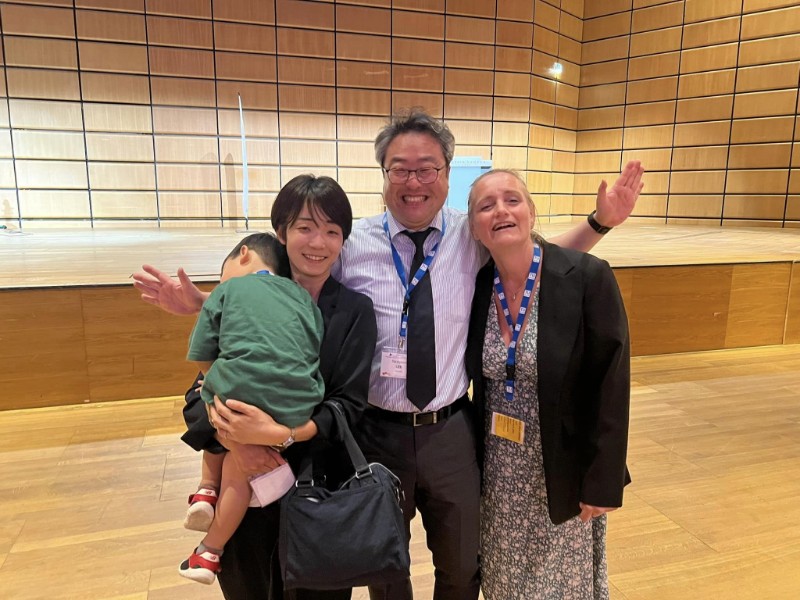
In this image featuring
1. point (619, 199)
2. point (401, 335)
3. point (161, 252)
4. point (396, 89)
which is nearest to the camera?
point (401, 335)

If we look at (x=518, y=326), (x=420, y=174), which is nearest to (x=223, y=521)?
(x=518, y=326)

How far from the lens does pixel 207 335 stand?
1026 millimetres

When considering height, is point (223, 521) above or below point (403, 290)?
below

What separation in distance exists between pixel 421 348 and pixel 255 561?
58 centimetres

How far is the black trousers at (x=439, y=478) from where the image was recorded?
1.27 m

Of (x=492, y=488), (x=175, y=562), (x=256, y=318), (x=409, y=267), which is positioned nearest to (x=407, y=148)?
(x=409, y=267)

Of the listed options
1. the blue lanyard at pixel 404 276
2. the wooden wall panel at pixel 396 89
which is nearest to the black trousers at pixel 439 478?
the blue lanyard at pixel 404 276

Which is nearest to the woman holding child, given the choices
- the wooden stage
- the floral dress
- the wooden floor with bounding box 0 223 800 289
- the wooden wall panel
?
the floral dress

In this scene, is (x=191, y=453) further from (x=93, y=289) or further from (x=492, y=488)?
(x=492, y=488)

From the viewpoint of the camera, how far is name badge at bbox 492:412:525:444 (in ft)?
4.10

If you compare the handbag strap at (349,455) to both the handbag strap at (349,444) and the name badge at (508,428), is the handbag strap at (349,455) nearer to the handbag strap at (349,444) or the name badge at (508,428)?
the handbag strap at (349,444)

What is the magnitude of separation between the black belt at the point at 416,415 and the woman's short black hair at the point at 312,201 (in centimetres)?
47

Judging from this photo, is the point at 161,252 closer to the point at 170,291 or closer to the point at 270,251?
the point at 170,291

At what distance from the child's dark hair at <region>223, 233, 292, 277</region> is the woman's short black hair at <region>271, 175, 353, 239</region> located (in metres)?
0.07
